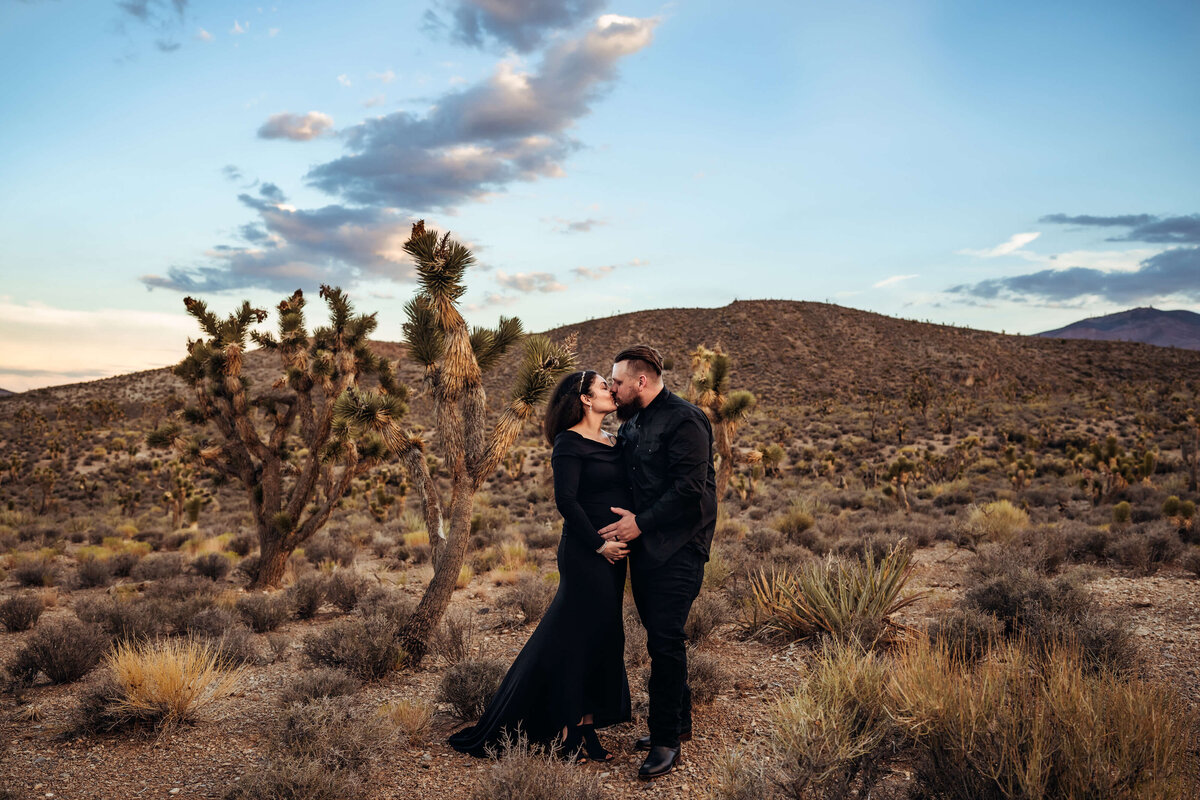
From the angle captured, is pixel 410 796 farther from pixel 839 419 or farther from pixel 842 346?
pixel 842 346

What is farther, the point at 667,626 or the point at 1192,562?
the point at 1192,562

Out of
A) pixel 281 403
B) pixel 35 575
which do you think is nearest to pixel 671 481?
pixel 281 403

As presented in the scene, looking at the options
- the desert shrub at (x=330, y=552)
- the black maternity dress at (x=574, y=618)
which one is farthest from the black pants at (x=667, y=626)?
the desert shrub at (x=330, y=552)

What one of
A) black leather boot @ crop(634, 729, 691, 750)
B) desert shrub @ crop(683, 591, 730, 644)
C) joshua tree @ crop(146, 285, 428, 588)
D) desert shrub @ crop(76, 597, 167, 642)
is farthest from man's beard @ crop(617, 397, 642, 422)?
joshua tree @ crop(146, 285, 428, 588)

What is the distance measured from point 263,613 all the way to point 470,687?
15.5ft

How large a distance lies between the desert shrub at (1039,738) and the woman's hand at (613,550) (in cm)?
168

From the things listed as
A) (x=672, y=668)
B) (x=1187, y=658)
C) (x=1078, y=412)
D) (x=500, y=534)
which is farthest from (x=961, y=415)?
(x=672, y=668)

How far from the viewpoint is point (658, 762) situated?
13.3 feet

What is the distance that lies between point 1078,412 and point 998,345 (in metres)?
31.3

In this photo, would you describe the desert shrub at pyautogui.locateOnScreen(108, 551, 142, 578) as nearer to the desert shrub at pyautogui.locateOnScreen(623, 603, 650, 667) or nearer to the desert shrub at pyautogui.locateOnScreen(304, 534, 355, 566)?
the desert shrub at pyautogui.locateOnScreen(304, 534, 355, 566)

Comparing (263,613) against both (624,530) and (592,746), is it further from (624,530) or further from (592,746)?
(624,530)

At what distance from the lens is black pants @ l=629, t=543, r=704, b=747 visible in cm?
405

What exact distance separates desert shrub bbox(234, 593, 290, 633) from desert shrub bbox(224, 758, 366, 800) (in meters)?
5.18

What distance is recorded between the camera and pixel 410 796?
400 cm
